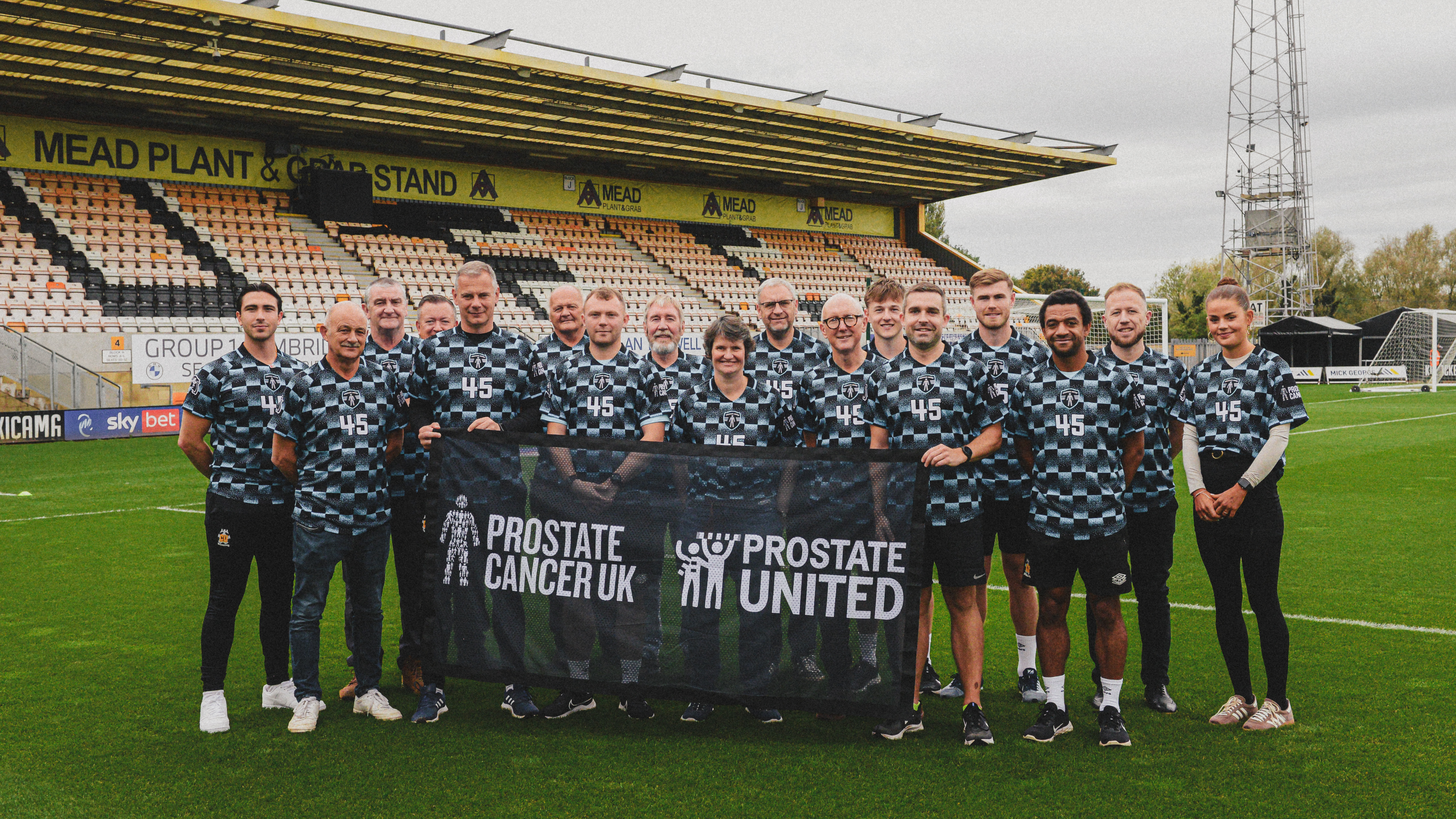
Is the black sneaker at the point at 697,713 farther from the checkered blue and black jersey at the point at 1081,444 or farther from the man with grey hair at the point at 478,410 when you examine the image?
the checkered blue and black jersey at the point at 1081,444

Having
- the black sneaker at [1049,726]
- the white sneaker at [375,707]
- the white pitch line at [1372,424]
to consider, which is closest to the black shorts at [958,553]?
the black sneaker at [1049,726]

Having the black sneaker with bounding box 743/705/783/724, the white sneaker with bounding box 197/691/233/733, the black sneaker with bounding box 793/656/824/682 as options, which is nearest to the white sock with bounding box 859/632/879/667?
the black sneaker with bounding box 793/656/824/682

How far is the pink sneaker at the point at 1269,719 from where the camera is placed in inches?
171

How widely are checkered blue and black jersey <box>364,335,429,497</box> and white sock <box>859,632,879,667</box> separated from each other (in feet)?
7.06

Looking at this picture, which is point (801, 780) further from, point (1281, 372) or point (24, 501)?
point (24, 501)

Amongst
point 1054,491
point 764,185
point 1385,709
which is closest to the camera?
point 1054,491

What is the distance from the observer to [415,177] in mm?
25844

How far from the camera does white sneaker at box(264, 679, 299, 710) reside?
15.9 feet

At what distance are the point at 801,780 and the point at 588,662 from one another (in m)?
1.13

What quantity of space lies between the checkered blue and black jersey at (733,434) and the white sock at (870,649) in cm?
69

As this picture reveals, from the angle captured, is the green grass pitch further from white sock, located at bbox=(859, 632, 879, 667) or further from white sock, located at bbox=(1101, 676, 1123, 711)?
white sock, located at bbox=(859, 632, 879, 667)

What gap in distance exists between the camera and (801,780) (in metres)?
3.91

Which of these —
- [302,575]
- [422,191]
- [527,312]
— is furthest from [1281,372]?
[422,191]

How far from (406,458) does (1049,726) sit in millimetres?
3160
